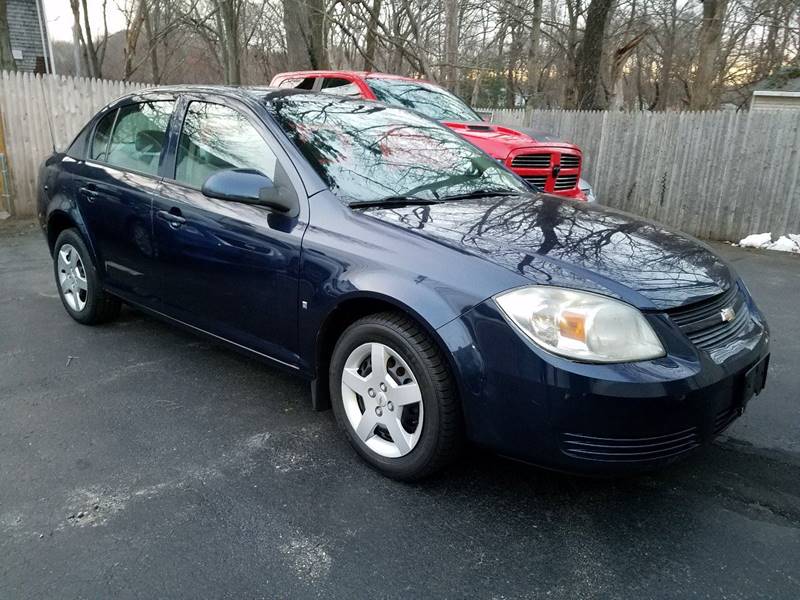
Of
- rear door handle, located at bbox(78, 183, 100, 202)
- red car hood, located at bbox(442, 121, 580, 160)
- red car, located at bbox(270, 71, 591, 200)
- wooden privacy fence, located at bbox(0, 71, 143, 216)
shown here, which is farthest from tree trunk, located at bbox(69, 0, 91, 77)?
rear door handle, located at bbox(78, 183, 100, 202)

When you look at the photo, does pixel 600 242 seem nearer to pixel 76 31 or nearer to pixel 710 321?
pixel 710 321

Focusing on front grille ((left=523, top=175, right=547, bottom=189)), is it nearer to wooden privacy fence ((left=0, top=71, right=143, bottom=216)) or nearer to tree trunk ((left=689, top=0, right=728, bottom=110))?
Answer: wooden privacy fence ((left=0, top=71, right=143, bottom=216))

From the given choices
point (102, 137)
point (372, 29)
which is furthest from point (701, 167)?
point (102, 137)

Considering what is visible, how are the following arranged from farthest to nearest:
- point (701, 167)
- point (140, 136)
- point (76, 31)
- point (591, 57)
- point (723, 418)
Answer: point (76, 31), point (591, 57), point (701, 167), point (140, 136), point (723, 418)

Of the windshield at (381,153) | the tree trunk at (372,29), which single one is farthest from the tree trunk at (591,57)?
the windshield at (381,153)

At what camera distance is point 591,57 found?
14195mm

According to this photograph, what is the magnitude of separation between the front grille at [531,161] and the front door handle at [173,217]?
13.3ft

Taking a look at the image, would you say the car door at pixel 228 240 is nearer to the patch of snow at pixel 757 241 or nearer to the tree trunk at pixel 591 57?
the patch of snow at pixel 757 241

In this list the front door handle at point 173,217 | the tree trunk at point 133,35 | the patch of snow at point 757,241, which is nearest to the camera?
the front door handle at point 173,217

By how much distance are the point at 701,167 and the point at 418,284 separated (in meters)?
8.25

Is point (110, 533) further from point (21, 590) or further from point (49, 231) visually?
point (49, 231)

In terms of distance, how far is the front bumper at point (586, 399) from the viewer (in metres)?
2.17

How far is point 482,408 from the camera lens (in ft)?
7.78

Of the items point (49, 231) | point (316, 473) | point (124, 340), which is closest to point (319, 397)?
point (316, 473)
